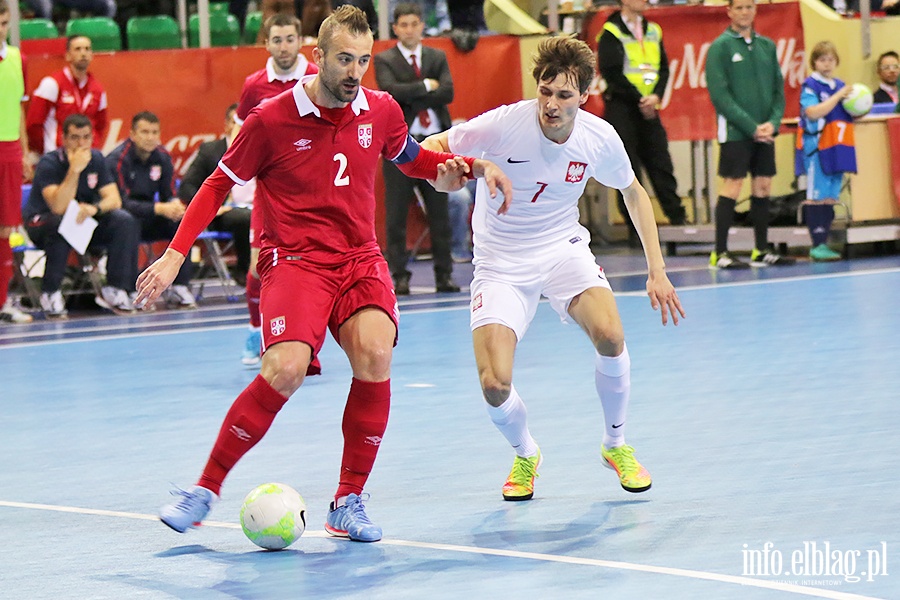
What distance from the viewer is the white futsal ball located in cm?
1508

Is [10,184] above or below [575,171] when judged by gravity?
below

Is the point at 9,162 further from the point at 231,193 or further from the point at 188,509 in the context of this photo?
the point at 188,509

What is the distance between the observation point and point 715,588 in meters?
4.75

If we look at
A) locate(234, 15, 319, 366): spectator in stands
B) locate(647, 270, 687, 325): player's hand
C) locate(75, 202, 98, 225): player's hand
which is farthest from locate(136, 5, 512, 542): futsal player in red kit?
locate(75, 202, 98, 225): player's hand

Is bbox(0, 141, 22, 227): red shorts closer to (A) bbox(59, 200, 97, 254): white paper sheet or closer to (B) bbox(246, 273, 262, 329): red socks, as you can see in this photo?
(A) bbox(59, 200, 97, 254): white paper sheet

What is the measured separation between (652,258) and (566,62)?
3.02ft

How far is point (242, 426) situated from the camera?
549 cm

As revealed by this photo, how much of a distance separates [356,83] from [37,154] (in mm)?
9026

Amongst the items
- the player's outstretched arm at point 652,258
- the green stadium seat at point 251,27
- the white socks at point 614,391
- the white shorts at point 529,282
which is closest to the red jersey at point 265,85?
the white shorts at point 529,282

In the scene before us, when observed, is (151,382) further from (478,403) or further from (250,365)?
(478,403)

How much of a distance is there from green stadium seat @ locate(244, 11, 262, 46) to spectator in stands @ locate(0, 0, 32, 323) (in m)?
4.37

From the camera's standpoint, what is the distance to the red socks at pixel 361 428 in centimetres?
569

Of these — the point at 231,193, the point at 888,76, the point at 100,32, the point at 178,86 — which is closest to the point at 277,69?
the point at 231,193

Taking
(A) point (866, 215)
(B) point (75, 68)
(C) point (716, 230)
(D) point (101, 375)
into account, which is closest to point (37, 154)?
(B) point (75, 68)
